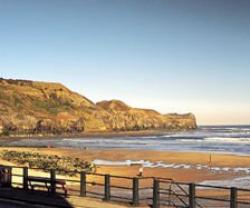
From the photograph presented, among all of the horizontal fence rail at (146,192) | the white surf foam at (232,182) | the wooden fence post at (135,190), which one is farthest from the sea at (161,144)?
the wooden fence post at (135,190)

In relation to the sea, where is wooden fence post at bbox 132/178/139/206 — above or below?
above

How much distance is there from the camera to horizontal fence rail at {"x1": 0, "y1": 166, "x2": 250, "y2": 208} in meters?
17.8

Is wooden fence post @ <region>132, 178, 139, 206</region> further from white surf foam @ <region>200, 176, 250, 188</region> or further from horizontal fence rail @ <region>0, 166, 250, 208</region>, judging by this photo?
white surf foam @ <region>200, 176, 250, 188</region>

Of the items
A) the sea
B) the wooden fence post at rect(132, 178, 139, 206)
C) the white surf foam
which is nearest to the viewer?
the wooden fence post at rect(132, 178, 139, 206)

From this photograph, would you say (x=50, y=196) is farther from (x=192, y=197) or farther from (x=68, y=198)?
(x=192, y=197)

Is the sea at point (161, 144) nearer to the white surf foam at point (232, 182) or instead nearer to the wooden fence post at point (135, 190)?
the white surf foam at point (232, 182)

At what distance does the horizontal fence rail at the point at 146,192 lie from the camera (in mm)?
17812

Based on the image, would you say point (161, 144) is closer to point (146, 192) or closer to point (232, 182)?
point (232, 182)

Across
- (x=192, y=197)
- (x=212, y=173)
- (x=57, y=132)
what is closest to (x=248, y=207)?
(x=192, y=197)

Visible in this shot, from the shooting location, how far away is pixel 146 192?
1073 inches

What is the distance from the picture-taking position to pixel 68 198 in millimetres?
20094

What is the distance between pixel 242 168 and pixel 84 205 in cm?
3015

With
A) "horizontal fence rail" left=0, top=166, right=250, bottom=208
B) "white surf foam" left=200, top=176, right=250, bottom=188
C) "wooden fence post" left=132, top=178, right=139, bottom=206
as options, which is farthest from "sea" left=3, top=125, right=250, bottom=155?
"wooden fence post" left=132, top=178, right=139, bottom=206

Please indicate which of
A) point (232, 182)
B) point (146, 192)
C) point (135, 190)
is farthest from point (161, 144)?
point (135, 190)
